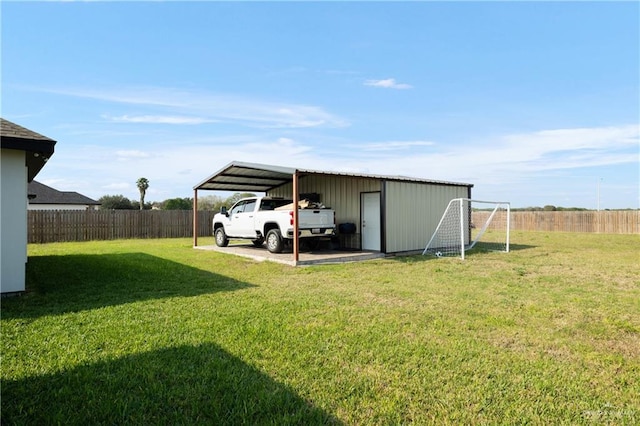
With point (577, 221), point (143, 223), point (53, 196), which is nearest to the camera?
point (143, 223)

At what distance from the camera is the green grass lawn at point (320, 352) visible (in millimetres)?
2689

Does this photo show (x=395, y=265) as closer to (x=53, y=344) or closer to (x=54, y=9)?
(x=53, y=344)

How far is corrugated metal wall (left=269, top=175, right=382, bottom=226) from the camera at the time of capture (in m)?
12.9

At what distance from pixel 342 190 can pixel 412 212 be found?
270 centimetres

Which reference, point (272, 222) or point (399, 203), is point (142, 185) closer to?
point (272, 222)

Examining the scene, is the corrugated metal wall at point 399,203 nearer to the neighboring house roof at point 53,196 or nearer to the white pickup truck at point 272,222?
the white pickup truck at point 272,222

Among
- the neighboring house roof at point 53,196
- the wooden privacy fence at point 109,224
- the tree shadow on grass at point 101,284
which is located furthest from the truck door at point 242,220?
the neighboring house roof at point 53,196

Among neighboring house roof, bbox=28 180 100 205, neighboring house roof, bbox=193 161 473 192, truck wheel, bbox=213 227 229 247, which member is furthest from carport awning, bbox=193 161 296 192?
neighboring house roof, bbox=28 180 100 205

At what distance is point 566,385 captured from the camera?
3100mm

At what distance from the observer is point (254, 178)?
15.0m

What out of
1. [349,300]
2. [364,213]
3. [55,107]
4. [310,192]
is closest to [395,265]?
[364,213]

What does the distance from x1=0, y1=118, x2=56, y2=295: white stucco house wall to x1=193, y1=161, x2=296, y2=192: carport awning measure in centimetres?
620

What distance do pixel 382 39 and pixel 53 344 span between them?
11.6 meters

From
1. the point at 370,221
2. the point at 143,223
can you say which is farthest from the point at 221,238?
the point at 143,223
